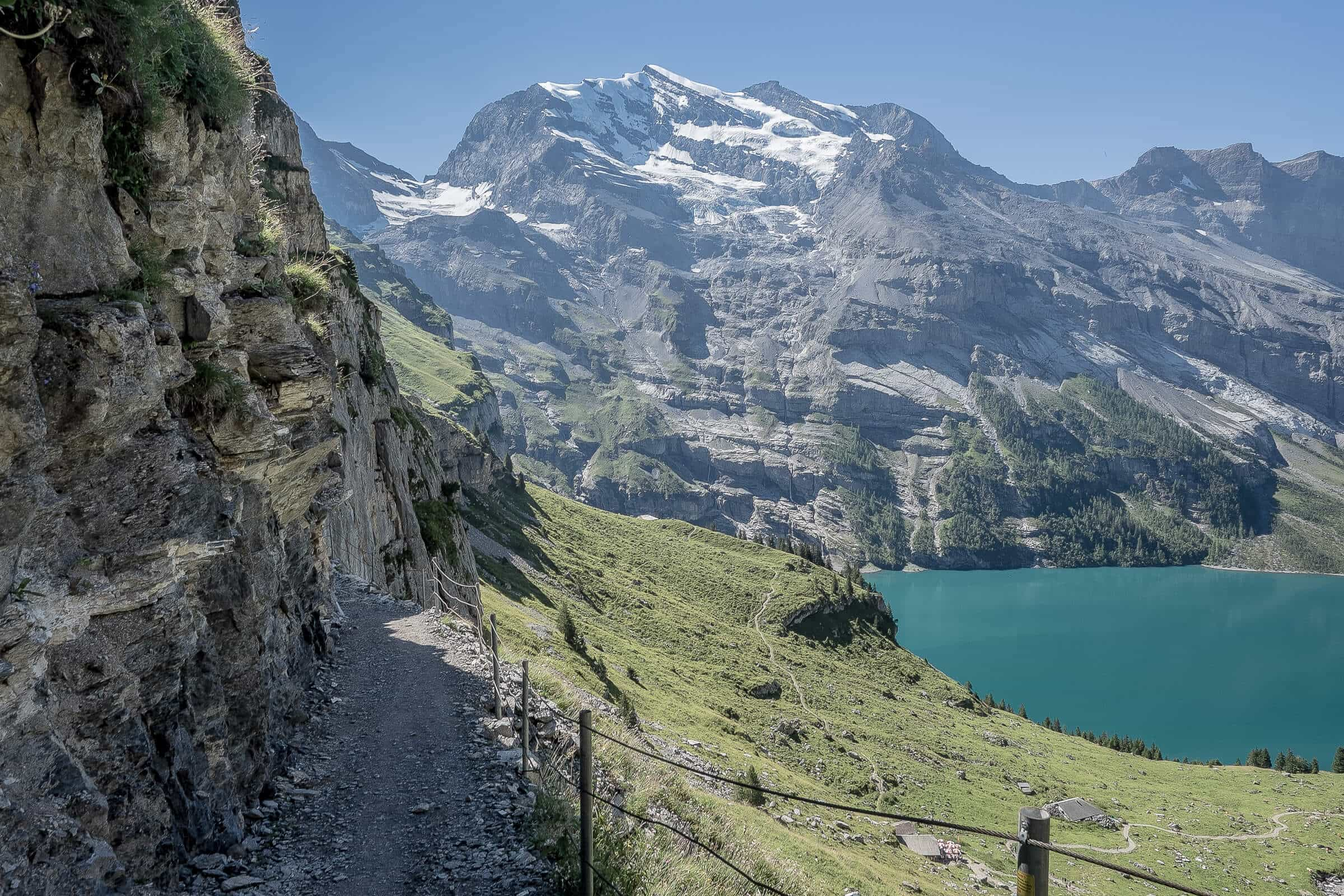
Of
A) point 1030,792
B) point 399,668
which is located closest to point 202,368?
point 399,668

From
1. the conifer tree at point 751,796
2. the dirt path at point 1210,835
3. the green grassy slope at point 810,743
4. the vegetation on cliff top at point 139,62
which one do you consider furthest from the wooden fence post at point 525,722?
the dirt path at point 1210,835

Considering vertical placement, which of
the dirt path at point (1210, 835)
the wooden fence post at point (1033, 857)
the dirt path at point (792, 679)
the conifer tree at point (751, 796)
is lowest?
the dirt path at point (1210, 835)

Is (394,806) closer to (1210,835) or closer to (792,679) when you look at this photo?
(792,679)

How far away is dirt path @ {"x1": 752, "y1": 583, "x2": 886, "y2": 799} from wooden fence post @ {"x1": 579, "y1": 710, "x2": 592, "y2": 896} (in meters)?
73.8

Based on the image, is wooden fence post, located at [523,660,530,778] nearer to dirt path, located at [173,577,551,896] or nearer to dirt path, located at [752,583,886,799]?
dirt path, located at [173,577,551,896]

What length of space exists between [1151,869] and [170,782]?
91.5m

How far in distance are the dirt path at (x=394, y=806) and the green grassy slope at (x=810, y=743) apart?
7.98 feet

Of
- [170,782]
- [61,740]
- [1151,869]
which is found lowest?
[1151,869]

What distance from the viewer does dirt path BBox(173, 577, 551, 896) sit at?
464 inches

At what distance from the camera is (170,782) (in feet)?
36.1

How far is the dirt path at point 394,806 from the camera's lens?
11.8 m

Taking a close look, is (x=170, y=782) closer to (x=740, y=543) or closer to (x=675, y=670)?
(x=675, y=670)

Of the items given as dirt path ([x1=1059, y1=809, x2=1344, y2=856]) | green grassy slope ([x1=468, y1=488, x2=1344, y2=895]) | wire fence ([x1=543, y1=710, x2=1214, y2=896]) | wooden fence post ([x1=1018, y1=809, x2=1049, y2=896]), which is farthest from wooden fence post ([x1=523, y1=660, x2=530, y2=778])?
dirt path ([x1=1059, y1=809, x2=1344, y2=856])

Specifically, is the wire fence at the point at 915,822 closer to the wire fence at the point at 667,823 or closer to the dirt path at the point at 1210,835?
the wire fence at the point at 667,823
